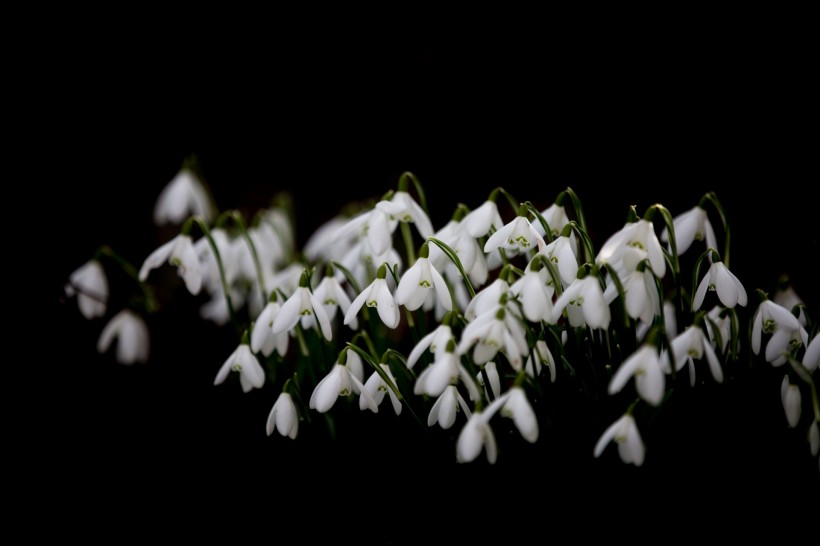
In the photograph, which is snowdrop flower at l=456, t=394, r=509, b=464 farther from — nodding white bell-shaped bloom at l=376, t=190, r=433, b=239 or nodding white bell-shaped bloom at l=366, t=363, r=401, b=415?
nodding white bell-shaped bloom at l=376, t=190, r=433, b=239

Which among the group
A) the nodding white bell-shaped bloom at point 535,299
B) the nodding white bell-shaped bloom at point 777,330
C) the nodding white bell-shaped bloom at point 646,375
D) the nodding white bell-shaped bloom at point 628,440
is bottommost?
the nodding white bell-shaped bloom at point 628,440

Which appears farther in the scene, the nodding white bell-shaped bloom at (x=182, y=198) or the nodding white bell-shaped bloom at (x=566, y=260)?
the nodding white bell-shaped bloom at (x=182, y=198)

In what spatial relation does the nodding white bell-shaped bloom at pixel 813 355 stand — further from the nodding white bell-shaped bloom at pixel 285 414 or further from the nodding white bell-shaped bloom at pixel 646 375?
the nodding white bell-shaped bloom at pixel 285 414

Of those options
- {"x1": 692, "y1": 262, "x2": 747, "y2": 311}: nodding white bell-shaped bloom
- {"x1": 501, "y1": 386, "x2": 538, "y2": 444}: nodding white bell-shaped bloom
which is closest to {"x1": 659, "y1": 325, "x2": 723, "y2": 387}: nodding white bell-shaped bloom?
{"x1": 692, "y1": 262, "x2": 747, "y2": 311}: nodding white bell-shaped bloom

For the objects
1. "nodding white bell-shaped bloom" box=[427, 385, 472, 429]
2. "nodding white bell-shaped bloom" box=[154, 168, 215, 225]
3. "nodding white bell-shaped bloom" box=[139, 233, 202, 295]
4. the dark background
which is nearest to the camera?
"nodding white bell-shaped bloom" box=[427, 385, 472, 429]

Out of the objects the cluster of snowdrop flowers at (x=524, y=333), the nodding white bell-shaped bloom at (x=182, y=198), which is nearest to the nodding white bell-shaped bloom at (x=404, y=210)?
the cluster of snowdrop flowers at (x=524, y=333)

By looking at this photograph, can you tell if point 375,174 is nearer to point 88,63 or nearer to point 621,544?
point 88,63

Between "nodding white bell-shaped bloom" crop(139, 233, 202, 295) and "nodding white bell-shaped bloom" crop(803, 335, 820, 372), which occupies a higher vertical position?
"nodding white bell-shaped bloom" crop(139, 233, 202, 295)
